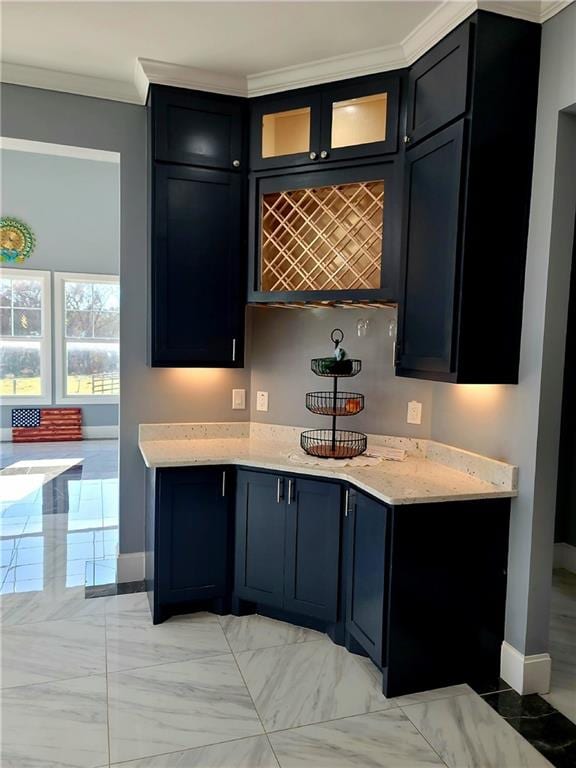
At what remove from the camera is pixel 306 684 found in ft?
7.34

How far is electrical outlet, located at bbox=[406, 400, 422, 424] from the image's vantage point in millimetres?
2922

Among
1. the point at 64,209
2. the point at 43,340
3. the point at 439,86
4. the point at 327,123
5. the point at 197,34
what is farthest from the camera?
the point at 43,340

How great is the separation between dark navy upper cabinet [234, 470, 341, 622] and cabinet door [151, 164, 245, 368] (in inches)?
29.4

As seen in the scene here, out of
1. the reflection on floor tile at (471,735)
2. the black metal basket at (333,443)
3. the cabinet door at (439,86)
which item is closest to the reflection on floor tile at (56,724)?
the reflection on floor tile at (471,735)

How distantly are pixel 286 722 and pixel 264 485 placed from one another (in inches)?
39.6

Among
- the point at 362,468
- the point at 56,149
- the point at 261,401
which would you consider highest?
the point at 56,149

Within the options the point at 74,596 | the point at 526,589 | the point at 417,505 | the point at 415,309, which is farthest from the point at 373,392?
the point at 74,596

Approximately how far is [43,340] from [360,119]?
249 inches

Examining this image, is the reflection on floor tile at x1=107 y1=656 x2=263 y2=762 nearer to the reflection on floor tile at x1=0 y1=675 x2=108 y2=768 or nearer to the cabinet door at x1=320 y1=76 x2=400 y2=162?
the reflection on floor tile at x1=0 y1=675 x2=108 y2=768

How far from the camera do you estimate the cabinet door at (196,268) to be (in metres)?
2.81

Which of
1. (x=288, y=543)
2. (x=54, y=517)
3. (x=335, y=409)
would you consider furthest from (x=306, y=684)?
(x=54, y=517)

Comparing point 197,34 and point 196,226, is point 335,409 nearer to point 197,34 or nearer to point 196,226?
point 196,226

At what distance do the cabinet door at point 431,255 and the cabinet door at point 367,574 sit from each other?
26.5 inches

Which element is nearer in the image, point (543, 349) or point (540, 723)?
point (540, 723)
